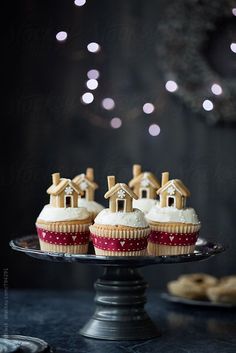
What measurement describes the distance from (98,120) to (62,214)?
1.02m

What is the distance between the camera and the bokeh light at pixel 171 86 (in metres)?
2.95

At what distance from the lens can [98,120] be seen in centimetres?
301

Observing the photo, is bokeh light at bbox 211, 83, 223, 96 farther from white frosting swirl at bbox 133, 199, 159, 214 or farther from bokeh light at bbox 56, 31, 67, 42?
white frosting swirl at bbox 133, 199, 159, 214

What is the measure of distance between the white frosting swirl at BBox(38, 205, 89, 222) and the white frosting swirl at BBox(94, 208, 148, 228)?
90 millimetres

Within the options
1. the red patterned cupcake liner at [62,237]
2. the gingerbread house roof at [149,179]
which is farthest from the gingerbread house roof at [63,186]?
the gingerbread house roof at [149,179]

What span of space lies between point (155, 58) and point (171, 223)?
43.1 inches

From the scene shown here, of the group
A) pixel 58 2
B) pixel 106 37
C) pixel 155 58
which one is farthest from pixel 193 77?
pixel 58 2

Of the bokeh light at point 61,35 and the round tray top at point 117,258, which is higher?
the bokeh light at point 61,35

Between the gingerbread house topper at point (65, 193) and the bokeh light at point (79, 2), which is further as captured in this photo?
the bokeh light at point (79, 2)

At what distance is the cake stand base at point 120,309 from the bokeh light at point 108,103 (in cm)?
104

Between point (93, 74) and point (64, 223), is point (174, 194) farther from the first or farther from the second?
point (93, 74)

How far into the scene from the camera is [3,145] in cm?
297

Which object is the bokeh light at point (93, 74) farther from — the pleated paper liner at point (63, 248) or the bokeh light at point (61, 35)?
→ the pleated paper liner at point (63, 248)

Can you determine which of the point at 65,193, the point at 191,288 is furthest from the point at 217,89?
the point at 65,193
